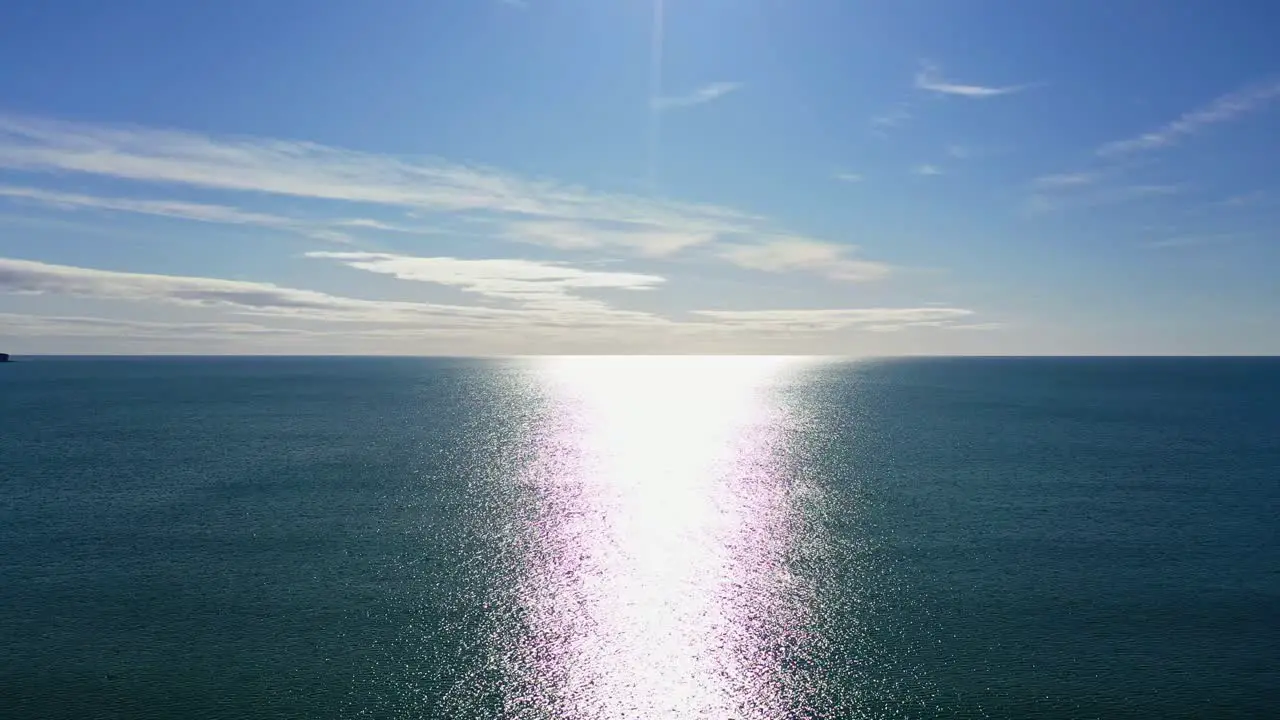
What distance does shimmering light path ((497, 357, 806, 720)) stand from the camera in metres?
41.3

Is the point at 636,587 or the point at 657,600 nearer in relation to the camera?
the point at 657,600

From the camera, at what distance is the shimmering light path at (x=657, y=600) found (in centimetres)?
4128

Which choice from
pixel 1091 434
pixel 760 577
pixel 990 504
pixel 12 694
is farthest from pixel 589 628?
pixel 1091 434

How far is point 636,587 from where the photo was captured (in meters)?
58.1

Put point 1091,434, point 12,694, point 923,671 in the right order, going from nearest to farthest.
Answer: point 12,694 → point 923,671 → point 1091,434

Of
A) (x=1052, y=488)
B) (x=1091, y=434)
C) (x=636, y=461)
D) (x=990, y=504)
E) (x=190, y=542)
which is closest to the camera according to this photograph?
(x=190, y=542)

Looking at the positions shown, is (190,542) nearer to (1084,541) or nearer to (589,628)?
(589,628)

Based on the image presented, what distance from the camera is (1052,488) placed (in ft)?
307

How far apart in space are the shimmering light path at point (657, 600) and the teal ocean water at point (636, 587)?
265 millimetres

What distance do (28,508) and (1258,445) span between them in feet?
618

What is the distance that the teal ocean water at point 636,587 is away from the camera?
135ft

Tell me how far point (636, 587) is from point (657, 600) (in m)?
3.29

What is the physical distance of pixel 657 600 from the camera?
5522 centimetres

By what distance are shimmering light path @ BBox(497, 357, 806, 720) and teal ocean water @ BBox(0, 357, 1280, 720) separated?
0.87ft
